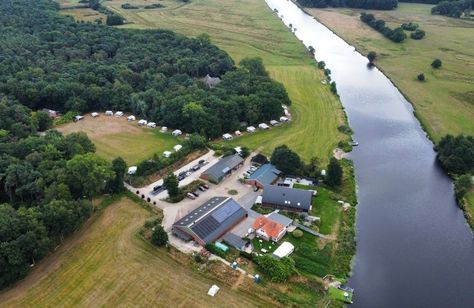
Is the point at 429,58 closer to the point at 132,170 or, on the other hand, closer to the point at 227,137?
the point at 227,137

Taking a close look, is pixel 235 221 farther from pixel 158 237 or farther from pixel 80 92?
pixel 80 92

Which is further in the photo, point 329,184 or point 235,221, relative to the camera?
point 329,184

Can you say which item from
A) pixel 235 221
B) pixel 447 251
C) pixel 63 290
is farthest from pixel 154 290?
pixel 447 251

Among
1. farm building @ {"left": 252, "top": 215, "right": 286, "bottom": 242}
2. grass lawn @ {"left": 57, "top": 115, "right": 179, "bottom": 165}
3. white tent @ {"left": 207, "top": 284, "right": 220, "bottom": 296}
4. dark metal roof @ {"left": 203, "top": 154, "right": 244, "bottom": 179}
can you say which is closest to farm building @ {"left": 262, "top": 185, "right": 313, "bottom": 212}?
farm building @ {"left": 252, "top": 215, "right": 286, "bottom": 242}

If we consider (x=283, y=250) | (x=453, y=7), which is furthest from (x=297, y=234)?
(x=453, y=7)

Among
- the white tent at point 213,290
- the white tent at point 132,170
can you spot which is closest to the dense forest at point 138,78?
the white tent at point 132,170

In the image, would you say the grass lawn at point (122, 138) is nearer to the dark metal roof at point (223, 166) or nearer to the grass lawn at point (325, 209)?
the dark metal roof at point (223, 166)

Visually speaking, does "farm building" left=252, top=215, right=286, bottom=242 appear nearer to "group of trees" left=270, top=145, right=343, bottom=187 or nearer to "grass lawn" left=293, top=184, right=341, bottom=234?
"grass lawn" left=293, top=184, right=341, bottom=234
